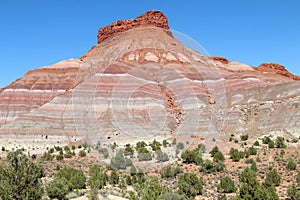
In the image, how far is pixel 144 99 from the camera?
6319 cm

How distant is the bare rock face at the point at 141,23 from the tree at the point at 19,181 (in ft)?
335

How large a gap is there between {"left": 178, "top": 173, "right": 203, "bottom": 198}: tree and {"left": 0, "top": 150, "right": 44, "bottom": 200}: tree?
10.0 m

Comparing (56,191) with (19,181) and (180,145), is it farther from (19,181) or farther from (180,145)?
(180,145)

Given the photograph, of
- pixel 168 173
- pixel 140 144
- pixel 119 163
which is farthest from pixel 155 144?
pixel 168 173

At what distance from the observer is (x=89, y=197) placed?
1883 centimetres

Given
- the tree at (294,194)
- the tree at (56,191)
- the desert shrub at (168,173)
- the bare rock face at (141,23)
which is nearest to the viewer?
the tree at (56,191)

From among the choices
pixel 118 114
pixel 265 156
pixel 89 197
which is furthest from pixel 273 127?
pixel 89 197

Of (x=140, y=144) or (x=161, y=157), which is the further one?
(x=140, y=144)

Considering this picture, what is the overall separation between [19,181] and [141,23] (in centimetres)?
10601

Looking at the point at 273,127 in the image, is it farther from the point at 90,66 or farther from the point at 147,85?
the point at 90,66

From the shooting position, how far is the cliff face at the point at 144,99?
50653 mm

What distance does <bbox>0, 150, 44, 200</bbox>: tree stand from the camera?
15750mm

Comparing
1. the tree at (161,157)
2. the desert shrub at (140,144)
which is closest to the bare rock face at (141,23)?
the desert shrub at (140,144)

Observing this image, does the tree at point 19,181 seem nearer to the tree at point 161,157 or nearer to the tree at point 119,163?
the tree at point 119,163
